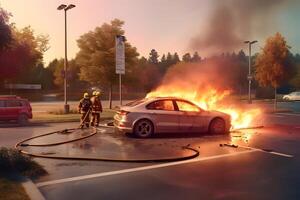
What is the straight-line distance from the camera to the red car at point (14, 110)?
69.5 feet

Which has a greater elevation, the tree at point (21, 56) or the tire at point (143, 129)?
the tree at point (21, 56)

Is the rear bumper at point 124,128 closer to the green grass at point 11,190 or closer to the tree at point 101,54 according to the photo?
the green grass at point 11,190

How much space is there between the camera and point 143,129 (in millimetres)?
15203

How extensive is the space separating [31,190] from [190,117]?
346 inches

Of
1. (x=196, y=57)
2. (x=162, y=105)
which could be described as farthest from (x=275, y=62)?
(x=162, y=105)

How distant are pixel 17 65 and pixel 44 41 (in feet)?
27.4

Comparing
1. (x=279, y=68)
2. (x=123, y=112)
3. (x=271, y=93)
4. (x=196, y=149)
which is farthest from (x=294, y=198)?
(x=271, y=93)

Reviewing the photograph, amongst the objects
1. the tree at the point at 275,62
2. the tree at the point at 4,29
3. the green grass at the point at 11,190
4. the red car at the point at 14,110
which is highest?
the tree at the point at 275,62

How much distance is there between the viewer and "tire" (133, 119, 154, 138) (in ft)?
49.5

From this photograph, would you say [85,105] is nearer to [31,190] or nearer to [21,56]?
[31,190]

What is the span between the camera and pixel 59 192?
766 cm

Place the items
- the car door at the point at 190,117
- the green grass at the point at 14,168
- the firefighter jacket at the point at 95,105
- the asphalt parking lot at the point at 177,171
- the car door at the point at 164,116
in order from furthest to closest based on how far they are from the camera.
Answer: the firefighter jacket at the point at 95,105
the car door at the point at 190,117
the car door at the point at 164,116
the green grass at the point at 14,168
the asphalt parking lot at the point at 177,171

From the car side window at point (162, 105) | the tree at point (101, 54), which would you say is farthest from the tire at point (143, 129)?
the tree at point (101, 54)

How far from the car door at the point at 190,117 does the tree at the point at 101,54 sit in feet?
60.0
